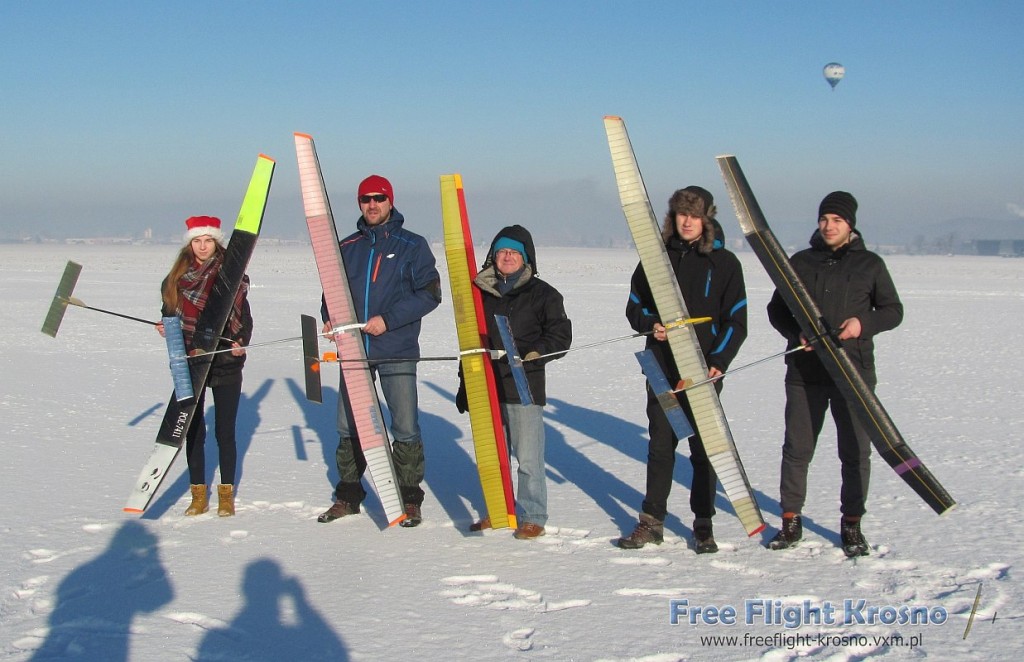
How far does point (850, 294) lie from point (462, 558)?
218cm

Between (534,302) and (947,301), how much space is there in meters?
20.4

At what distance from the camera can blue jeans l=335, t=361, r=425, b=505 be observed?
4520mm

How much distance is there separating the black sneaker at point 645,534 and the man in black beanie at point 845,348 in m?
0.54

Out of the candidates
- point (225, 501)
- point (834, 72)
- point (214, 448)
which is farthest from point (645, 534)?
point (834, 72)

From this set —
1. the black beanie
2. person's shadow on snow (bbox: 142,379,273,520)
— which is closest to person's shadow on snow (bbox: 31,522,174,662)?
person's shadow on snow (bbox: 142,379,273,520)

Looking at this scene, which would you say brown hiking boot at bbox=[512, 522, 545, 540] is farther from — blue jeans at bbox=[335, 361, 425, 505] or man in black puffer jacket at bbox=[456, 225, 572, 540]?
blue jeans at bbox=[335, 361, 425, 505]

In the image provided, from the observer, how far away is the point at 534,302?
4.32 metres

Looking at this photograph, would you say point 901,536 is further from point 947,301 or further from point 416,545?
point 947,301

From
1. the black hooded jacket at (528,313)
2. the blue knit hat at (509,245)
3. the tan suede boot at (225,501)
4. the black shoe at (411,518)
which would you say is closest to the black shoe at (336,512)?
the black shoe at (411,518)

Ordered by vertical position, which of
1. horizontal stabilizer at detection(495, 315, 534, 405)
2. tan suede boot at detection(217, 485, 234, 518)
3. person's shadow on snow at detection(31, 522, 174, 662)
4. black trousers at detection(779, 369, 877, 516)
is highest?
horizontal stabilizer at detection(495, 315, 534, 405)

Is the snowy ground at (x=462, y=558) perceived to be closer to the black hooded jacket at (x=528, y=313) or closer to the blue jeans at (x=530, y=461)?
the blue jeans at (x=530, y=461)

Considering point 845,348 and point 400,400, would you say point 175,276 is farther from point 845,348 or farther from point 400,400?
point 845,348

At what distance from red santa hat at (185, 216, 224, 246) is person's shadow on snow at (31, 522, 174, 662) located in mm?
1584

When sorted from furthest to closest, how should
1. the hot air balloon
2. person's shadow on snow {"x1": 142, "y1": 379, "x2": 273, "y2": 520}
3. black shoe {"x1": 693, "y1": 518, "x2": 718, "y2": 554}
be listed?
1. the hot air balloon
2. person's shadow on snow {"x1": 142, "y1": 379, "x2": 273, "y2": 520}
3. black shoe {"x1": 693, "y1": 518, "x2": 718, "y2": 554}
